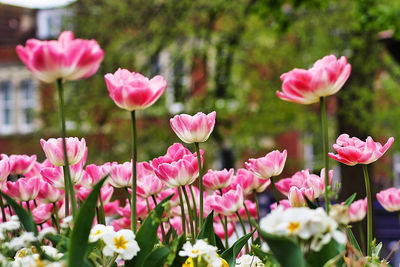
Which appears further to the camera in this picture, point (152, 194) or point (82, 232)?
point (152, 194)

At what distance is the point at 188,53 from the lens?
9023 millimetres

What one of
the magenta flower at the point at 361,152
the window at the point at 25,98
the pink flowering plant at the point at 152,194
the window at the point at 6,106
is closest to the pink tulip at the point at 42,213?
the pink flowering plant at the point at 152,194

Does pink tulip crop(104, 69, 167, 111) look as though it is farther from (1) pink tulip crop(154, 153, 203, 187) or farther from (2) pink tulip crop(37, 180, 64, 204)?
(2) pink tulip crop(37, 180, 64, 204)

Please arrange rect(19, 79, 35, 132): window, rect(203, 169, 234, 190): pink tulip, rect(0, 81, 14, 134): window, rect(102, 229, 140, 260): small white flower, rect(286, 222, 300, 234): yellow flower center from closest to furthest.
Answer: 1. rect(286, 222, 300, 234): yellow flower center
2. rect(102, 229, 140, 260): small white flower
3. rect(203, 169, 234, 190): pink tulip
4. rect(19, 79, 35, 132): window
5. rect(0, 81, 14, 134): window

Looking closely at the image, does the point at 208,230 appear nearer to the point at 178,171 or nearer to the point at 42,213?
the point at 178,171

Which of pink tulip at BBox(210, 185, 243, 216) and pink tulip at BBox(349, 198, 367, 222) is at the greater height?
pink tulip at BBox(210, 185, 243, 216)

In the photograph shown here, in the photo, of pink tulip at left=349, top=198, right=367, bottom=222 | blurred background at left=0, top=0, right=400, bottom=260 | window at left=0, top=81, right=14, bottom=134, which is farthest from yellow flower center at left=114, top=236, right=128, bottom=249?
window at left=0, top=81, right=14, bottom=134

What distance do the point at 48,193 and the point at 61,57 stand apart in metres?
0.59

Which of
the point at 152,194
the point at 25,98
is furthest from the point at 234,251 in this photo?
the point at 25,98

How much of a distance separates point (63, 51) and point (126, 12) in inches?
312

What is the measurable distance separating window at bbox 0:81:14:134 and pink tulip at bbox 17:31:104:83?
19970 mm

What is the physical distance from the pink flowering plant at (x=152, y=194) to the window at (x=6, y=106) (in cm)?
1951

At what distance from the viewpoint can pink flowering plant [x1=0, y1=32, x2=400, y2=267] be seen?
875 mm

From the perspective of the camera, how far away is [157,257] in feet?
3.36
